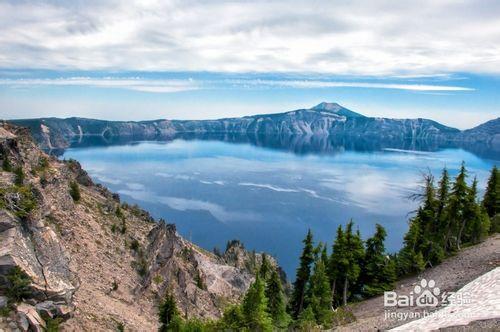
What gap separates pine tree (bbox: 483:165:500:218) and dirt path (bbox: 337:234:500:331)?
10.3 metres

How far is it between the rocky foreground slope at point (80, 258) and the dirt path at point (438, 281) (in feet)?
66.2

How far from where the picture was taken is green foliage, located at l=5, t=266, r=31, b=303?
24.3 meters

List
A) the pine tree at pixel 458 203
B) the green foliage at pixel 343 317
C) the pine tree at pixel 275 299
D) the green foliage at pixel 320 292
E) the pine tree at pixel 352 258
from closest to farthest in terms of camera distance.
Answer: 1. the green foliage at pixel 343 317
2. the green foliage at pixel 320 292
3. the pine tree at pixel 275 299
4. the pine tree at pixel 352 258
5. the pine tree at pixel 458 203

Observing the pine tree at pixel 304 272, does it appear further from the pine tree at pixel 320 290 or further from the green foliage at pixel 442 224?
the green foliage at pixel 442 224

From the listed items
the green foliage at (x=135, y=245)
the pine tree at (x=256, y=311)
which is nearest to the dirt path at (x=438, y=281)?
the pine tree at (x=256, y=311)

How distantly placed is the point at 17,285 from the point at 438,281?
3362 centimetres

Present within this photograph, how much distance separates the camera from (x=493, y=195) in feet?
179

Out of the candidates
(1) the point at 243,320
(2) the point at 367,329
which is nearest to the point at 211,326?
(1) the point at 243,320

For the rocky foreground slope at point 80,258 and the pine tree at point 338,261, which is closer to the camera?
the rocky foreground slope at point 80,258

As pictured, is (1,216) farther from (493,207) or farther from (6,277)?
(493,207)

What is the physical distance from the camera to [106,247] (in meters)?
45.7

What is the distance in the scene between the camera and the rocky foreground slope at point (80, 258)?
2625 cm

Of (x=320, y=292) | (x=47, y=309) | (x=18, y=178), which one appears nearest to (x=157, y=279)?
(x=320, y=292)

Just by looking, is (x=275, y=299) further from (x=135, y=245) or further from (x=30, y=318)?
(x=30, y=318)
